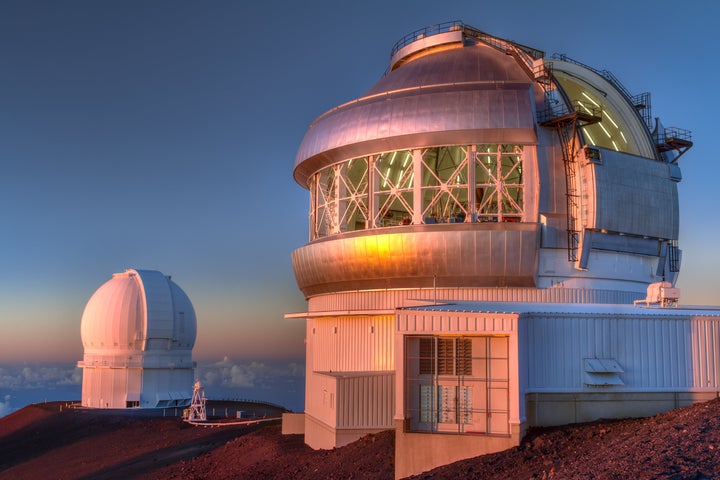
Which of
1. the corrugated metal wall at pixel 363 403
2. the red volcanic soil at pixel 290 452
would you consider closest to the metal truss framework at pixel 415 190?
the corrugated metal wall at pixel 363 403

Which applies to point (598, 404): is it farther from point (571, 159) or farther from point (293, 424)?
point (293, 424)

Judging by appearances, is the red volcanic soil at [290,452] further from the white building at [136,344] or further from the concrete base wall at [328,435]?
the white building at [136,344]

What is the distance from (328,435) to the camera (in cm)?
2273

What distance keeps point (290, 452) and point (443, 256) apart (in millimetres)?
7745

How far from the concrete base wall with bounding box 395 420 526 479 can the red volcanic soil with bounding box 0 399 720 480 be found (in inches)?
17.7

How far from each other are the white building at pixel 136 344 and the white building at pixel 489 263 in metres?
19.2

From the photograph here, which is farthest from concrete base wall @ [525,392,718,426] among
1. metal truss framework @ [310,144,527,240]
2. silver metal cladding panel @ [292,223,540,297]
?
metal truss framework @ [310,144,527,240]

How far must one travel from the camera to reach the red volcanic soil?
43.0 feet

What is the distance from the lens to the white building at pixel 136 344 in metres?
45.6

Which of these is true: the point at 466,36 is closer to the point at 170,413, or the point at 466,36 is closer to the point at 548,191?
the point at 548,191

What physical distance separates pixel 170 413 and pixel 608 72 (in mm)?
29873

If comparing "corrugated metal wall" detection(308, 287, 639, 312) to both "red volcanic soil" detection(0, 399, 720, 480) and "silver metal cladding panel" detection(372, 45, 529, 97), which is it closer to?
"red volcanic soil" detection(0, 399, 720, 480)

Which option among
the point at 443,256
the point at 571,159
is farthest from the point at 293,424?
the point at 571,159

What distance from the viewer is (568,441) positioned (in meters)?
16.5
